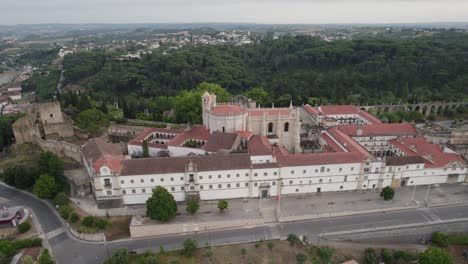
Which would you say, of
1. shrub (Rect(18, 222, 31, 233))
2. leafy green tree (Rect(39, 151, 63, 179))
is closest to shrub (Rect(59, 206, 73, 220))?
shrub (Rect(18, 222, 31, 233))

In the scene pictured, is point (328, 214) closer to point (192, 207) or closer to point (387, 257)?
point (387, 257)

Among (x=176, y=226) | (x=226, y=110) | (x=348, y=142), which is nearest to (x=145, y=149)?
(x=226, y=110)

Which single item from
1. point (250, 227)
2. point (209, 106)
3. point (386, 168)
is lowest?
point (250, 227)

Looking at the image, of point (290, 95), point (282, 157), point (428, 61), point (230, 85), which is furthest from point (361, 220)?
point (428, 61)

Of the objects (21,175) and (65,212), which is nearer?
(65,212)

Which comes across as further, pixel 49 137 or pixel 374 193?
pixel 49 137

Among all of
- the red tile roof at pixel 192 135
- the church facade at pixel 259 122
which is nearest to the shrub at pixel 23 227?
the red tile roof at pixel 192 135

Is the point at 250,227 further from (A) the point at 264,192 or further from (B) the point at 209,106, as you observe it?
(B) the point at 209,106
